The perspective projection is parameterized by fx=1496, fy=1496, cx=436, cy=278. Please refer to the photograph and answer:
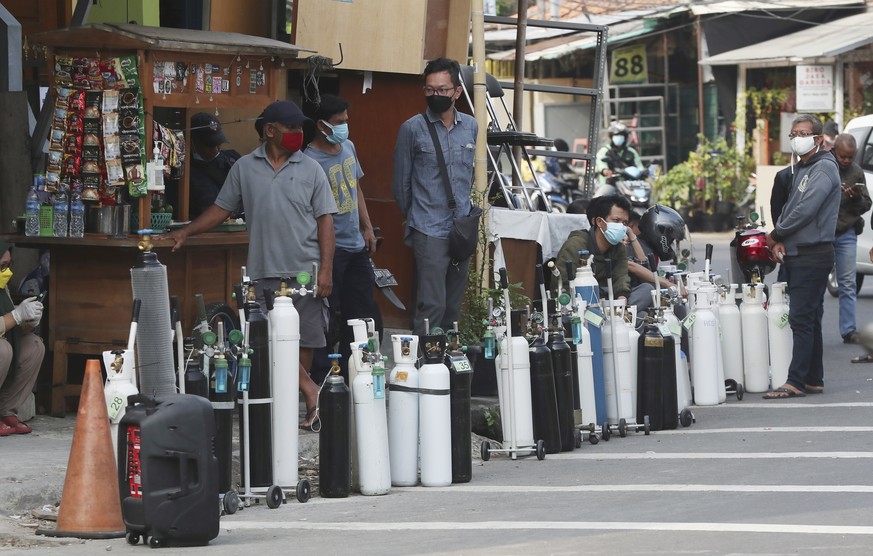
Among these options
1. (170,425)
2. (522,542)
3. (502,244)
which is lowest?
(522,542)

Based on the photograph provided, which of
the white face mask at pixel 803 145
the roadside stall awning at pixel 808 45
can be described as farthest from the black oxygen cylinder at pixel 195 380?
the roadside stall awning at pixel 808 45

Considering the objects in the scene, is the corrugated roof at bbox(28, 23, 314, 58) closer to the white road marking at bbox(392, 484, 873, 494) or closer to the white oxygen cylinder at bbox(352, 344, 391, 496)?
the white oxygen cylinder at bbox(352, 344, 391, 496)

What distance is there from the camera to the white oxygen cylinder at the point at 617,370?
9695 mm

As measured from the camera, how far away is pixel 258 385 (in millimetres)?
7715

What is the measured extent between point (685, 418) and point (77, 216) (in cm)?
421

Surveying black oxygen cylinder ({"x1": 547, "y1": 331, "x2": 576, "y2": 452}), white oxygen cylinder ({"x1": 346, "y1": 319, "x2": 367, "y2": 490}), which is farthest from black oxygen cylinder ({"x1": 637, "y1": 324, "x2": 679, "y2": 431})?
white oxygen cylinder ({"x1": 346, "y1": 319, "x2": 367, "y2": 490})

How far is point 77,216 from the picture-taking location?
9.24 m

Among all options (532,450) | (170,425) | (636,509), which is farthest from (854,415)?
(170,425)

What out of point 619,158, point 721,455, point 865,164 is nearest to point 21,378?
point 721,455

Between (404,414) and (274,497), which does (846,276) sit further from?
(274,497)

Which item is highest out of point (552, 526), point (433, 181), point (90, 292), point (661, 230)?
point (433, 181)

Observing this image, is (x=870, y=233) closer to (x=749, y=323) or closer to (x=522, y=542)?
(x=749, y=323)

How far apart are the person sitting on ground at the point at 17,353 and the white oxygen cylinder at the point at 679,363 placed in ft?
13.6

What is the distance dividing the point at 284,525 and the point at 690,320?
176 inches
